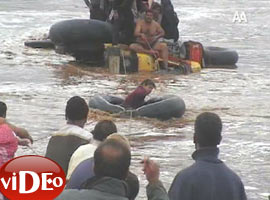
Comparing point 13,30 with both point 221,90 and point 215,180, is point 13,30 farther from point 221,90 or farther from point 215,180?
point 215,180

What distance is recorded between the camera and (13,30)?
90.7 ft

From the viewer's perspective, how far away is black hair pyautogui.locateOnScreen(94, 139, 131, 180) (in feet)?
14.6

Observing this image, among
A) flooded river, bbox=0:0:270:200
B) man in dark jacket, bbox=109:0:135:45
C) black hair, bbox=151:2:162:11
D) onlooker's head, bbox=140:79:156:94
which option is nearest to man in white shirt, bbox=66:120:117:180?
flooded river, bbox=0:0:270:200

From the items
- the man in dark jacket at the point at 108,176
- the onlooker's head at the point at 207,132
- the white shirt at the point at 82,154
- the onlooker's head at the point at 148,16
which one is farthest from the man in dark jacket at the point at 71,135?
the onlooker's head at the point at 148,16

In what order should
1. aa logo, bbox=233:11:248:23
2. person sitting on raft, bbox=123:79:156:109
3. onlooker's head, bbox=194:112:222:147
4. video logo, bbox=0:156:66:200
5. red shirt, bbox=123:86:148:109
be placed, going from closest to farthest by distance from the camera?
1. video logo, bbox=0:156:66:200
2. onlooker's head, bbox=194:112:222:147
3. person sitting on raft, bbox=123:79:156:109
4. red shirt, bbox=123:86:148:109
5. aa logo, bbox=233:11:248:23

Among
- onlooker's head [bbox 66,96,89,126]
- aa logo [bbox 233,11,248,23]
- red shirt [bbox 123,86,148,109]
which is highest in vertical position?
onlooker's head [bbox 66,96,89,126]

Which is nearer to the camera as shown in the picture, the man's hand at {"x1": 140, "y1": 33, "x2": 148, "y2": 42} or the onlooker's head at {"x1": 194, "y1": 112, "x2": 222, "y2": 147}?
the onlooker's head at {"x1": 194, "y1": 112, "x2": 222, "y2": 147}

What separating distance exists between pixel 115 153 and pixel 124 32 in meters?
16.3

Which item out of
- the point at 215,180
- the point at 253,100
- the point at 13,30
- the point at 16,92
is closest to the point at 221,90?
the point at 253,100

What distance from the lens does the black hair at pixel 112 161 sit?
4438 millimetres

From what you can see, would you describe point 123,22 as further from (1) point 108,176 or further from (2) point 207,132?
(1) point 108,176

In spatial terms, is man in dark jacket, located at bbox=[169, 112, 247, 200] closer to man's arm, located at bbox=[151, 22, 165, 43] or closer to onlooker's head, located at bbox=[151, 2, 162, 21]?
man's arm, located at bbox=[151, 22, 165, 43]

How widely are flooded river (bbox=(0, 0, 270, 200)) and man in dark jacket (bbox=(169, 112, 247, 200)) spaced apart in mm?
4195

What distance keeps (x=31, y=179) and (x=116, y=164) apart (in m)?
1.01
